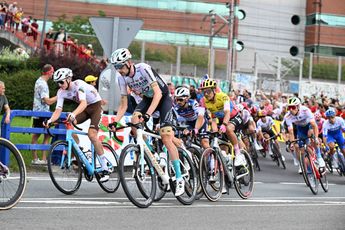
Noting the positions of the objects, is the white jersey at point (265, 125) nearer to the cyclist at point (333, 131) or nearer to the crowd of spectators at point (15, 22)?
the cyclist at point (333, 131)

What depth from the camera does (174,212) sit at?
10.4 meters

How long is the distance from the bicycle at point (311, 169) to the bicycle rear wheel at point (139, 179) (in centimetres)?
595

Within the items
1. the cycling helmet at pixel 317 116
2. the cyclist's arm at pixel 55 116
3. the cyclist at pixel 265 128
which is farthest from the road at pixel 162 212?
the cycling helmet at pixel 317 116

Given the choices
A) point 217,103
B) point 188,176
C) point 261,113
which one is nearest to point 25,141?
point 217,103

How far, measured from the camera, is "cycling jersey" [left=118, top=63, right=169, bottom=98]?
10844 millimetres

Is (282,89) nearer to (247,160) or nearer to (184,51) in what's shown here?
(184,51)

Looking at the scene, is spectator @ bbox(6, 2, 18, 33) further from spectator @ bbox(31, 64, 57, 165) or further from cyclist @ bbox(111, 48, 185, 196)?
cyclist @ bbox(111, 48, 185, 196)

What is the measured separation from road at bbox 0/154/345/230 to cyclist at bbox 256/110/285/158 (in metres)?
9.16

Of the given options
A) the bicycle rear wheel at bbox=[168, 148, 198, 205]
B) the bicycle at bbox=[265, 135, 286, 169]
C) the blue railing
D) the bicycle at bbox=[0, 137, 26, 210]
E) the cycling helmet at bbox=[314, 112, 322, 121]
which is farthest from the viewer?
the cycling helmet at bbox=[314, 112, 322, 121]

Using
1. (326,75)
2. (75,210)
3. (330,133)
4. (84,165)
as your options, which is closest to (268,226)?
(75,210)

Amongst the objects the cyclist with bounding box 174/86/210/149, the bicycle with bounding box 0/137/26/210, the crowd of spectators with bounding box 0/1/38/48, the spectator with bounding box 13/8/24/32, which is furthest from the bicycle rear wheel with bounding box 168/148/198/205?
the spectator with bounding box 13/8/24/32

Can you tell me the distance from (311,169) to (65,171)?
19.6 ft

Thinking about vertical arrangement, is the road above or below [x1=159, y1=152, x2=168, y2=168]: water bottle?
below

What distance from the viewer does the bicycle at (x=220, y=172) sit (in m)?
12.3
